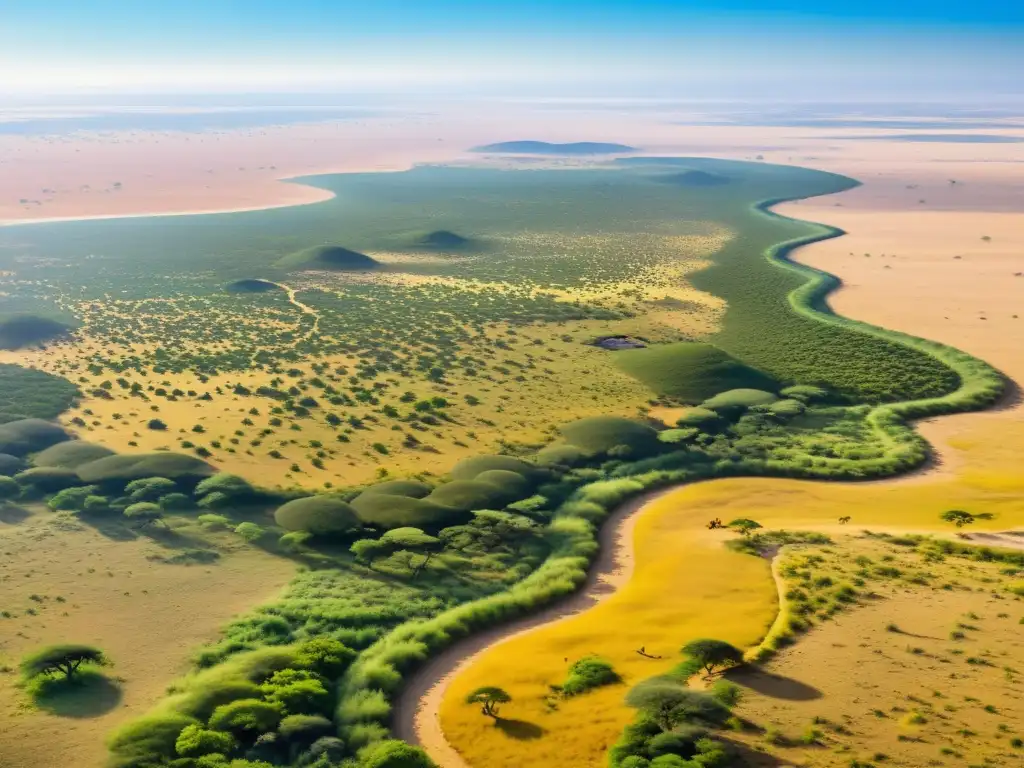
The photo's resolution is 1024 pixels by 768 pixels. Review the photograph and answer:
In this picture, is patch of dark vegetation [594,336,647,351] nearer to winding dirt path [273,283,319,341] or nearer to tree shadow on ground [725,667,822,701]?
winding dirt path [273,283,319,341]

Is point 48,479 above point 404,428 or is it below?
below

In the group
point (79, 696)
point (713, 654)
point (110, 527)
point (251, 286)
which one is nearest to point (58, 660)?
point (79, 696)

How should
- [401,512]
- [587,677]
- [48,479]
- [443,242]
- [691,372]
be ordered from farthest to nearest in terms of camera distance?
[443,242] → [691,372] → [48,479] → [401,512] → [587,677]

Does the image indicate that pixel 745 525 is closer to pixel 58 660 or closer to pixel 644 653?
pixel 644 653

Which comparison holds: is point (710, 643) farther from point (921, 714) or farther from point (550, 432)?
point (550, 432)

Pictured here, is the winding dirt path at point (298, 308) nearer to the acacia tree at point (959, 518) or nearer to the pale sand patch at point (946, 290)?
the pale sand patch at point (946, 290)

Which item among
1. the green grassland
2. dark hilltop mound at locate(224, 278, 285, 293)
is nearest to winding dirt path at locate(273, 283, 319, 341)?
the green grassland
